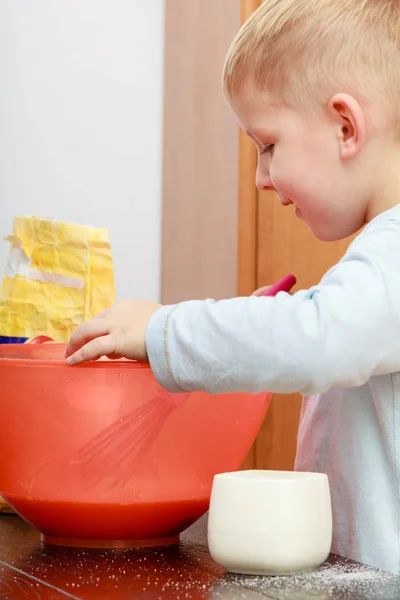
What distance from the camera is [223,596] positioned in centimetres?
49

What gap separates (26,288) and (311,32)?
0.45 m

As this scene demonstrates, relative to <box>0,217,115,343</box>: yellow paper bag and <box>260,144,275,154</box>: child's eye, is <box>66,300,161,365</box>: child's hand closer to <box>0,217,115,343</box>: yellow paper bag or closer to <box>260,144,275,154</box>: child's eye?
<box>260,144,275,154</box>: child's eye

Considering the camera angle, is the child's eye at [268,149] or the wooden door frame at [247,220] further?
the wooden door frame at [247,220]

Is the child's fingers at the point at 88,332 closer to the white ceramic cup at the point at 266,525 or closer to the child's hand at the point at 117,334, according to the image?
the child's hand at the point at 117,334

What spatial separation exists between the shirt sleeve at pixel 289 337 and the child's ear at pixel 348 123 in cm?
17

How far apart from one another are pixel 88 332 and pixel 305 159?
0.26 metres

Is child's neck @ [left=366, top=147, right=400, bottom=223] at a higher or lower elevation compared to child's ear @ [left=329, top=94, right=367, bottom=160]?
lower

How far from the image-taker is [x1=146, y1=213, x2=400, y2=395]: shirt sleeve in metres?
0.55

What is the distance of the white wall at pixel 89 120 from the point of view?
182 cm

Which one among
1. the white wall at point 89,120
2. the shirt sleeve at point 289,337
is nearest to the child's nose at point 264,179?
the shirt sleeve at point 289,337

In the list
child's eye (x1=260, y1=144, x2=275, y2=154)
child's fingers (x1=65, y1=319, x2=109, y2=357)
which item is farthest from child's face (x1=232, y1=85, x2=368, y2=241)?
child's fingers (x1=65, y1=319, x2=109, y2=357)

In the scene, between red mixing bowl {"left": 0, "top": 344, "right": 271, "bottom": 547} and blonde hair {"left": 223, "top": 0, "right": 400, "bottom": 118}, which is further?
blonde hair {"left": 223, "top": 0, "right": 400, "bottom": 118}

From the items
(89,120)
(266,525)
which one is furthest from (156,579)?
(89,120)

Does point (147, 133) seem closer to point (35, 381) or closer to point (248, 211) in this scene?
point (248, 211)
